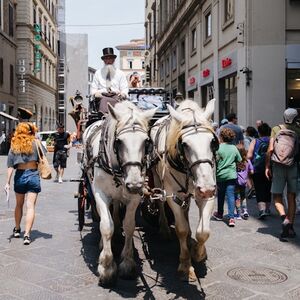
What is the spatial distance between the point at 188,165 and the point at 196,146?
243mm

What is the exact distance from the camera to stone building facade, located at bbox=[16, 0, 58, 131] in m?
40.3

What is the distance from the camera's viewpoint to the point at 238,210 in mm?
8648

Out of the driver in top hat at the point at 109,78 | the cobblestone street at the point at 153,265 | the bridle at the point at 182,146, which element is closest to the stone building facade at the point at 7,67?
the driver in top hat at the point at 109,78

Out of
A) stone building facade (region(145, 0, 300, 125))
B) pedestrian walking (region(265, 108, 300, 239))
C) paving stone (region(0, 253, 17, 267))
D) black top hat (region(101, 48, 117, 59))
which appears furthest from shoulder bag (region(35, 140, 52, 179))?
stone building facade (region(145, 0, 300, 125))

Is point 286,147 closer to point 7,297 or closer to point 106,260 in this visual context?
point 106,260

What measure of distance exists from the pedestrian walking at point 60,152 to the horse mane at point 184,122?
946 cm

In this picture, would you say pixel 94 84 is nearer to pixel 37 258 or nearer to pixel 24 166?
pixel 24 166

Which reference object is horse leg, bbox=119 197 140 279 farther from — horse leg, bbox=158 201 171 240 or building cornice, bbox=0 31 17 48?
building cornice, bbox=0 31 17 48

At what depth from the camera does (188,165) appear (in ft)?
14.4

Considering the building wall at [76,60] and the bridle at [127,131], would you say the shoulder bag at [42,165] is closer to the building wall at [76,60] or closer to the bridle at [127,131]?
the bridle at [127,131]

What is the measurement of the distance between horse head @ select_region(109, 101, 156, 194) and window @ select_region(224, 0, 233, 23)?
13929mm

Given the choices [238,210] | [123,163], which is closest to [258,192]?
[238,210]

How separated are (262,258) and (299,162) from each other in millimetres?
1966

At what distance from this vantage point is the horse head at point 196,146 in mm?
4105
